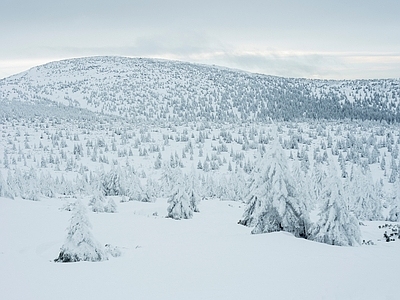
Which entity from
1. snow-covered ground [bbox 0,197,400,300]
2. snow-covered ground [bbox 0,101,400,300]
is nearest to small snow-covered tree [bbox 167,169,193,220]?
snow-covered ground [bbox 0,101,400,300]

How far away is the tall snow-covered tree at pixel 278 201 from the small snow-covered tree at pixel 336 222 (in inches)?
39.3

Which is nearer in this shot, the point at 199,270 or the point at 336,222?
the point at 199,270

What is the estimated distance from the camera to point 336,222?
17.2 m

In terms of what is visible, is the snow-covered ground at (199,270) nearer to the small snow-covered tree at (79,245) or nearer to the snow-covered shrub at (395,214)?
the small snow-covered tree at (79,245)

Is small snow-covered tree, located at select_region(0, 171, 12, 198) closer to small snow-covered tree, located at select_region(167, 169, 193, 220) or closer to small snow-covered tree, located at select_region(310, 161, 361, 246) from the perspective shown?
small snow-covered tree, located at select_region(167, 169, 193, 220)

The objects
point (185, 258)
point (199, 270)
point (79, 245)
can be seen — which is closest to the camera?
point (199, 270)

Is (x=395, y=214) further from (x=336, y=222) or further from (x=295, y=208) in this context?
(x=295, y=208)

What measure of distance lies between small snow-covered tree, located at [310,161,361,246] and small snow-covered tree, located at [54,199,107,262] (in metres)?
10.1

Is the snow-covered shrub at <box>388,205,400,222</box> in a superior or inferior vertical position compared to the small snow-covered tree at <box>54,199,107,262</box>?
inferior

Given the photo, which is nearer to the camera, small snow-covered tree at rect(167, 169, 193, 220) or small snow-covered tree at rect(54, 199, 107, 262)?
small snow-covered tree at rect(54, 199, 107, 262)

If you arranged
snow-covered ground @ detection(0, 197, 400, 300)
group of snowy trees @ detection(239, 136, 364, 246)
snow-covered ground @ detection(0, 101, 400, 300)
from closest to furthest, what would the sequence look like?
snow-covered ground @ detection(0, 197, 400, 300) < snow-covered ground @ detection(0, 101, 400, 300) < group of snowy trees @ detection(239, 136, 364, 246)

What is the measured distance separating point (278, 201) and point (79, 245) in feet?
30.2

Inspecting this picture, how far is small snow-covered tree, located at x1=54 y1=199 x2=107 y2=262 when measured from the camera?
12.9 m

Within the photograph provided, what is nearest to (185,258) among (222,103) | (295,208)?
(295,208)
